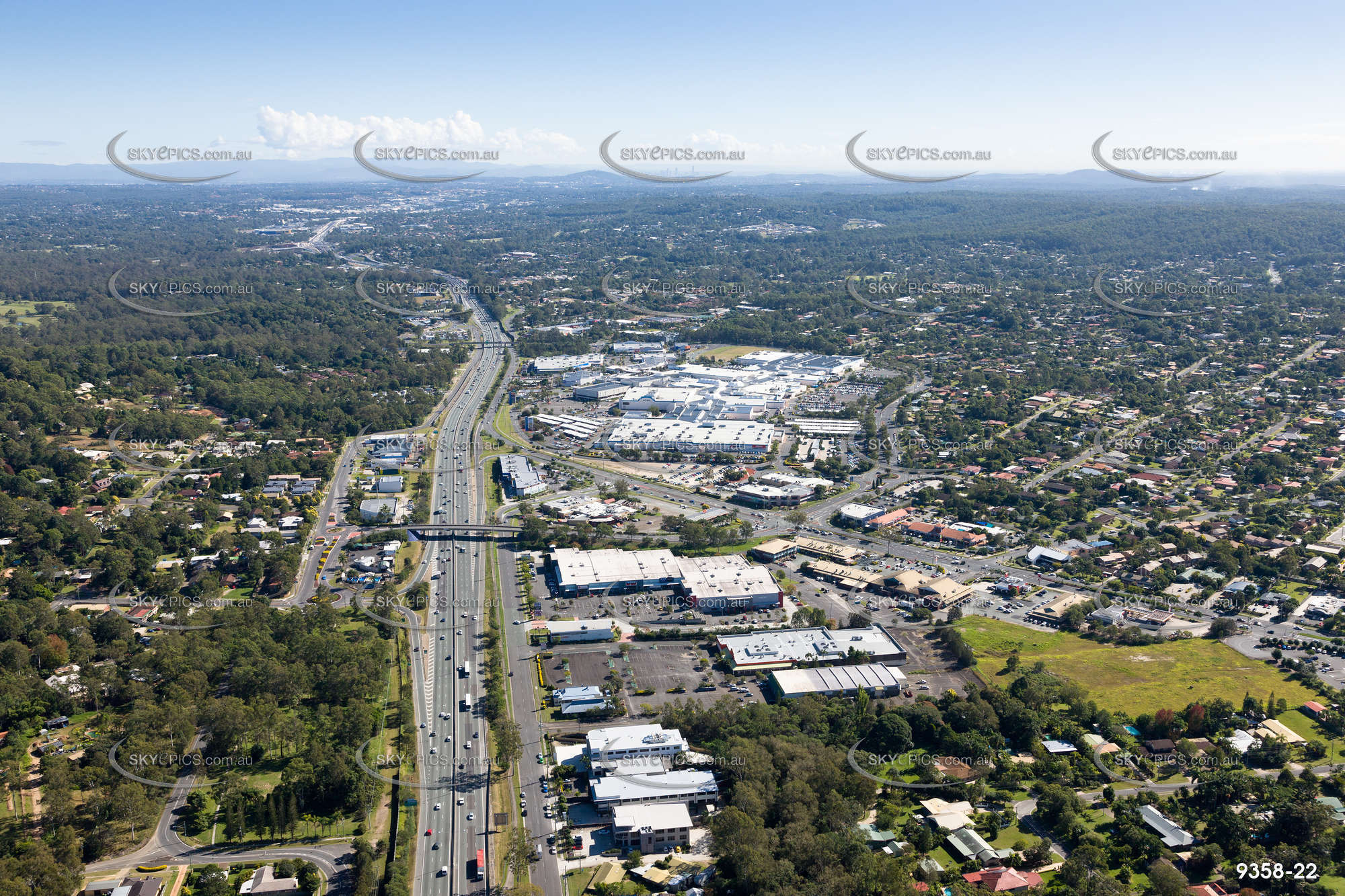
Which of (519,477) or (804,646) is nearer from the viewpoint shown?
(804,646)

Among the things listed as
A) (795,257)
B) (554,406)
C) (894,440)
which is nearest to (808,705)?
(894,440)

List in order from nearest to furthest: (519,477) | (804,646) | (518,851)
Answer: (518,851)
(804,646)
(519,477)

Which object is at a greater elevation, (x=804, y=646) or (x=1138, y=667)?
(x=804, y=646)

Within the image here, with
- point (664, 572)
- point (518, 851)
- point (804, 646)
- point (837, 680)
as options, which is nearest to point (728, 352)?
point (664, 572)

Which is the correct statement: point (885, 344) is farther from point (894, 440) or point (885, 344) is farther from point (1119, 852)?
point (1119, 852)

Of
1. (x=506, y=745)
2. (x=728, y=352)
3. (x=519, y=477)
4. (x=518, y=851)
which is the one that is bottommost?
(x=518, y=851)

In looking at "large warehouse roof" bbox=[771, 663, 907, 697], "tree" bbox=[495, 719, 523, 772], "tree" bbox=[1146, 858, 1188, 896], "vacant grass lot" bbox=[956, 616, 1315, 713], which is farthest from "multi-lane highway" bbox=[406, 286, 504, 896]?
"vacant grass lot" bbox=[956, 616, 1315, 713]

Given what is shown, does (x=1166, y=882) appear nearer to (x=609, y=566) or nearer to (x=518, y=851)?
(x=518, y=851)

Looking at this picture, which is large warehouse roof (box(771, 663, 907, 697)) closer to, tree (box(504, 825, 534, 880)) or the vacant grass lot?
the vacant grass lot

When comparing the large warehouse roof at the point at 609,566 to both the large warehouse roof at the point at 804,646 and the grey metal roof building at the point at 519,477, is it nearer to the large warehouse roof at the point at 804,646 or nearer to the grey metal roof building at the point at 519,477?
the large warehouse roof at the point at 804,646
